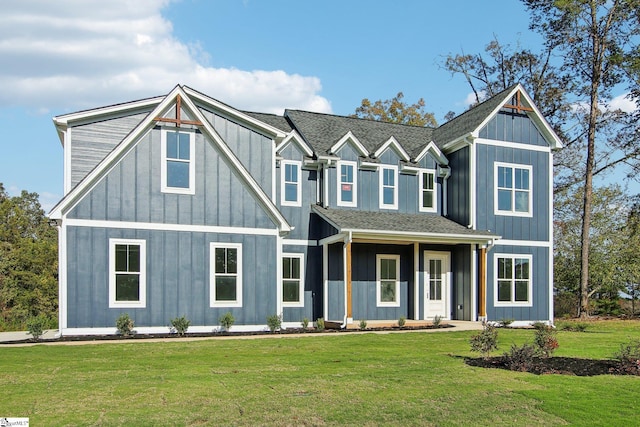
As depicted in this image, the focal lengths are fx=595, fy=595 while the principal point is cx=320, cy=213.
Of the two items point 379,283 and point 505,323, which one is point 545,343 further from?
point 379,283

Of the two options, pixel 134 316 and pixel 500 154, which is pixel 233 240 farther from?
pixel 500 154

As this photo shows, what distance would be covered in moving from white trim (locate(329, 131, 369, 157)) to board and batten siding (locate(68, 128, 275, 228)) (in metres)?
4.16

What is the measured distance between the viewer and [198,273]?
55.8 feet

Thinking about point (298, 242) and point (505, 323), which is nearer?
point (298, 242)

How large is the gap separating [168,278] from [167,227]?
1424 mm

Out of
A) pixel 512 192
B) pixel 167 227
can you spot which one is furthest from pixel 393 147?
pixel 167 227

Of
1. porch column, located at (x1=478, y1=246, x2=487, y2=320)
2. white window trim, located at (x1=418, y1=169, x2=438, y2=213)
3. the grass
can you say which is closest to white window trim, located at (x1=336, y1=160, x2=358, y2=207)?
white window trim, located at (x1=418, y1=169, x2=438, y2=213)

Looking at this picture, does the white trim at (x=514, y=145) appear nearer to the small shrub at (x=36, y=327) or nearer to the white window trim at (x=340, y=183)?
the white window trim at (x=340, y=183)

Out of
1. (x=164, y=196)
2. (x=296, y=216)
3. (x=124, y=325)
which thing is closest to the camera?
(x=124, y=325)

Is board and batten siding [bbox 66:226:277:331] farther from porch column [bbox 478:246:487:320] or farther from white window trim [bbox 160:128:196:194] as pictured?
porch column [bbox 478:246:487:320]

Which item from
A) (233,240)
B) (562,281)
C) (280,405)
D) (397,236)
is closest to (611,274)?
(562,281)

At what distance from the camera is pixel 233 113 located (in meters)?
18.5

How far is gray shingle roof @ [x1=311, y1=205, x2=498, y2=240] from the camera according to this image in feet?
61.9

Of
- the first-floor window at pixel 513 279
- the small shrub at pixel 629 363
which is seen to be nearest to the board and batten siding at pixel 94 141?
the first-floor window at pixel 513 279
